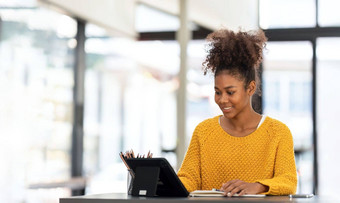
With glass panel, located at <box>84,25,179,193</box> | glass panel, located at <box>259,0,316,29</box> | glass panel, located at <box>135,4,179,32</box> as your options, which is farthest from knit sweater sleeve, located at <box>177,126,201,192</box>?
glass panel, located at <box>135,4,179,32</box>

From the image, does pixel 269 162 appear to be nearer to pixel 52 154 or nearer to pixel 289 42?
pixel 52 154

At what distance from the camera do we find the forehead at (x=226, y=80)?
2.58 m

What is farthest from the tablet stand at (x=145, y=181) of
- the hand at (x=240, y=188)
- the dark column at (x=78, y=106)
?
the dark column at (x=78, y=106)

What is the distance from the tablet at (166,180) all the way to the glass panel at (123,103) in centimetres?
492

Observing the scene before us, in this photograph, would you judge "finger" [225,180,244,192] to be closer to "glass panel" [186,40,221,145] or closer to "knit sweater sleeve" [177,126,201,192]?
"knit sweater sleeve" [177,126,201,192]

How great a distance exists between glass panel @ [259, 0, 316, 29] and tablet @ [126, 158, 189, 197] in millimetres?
5323

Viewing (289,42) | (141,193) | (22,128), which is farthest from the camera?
(289,42)

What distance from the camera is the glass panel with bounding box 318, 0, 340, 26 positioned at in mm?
7289

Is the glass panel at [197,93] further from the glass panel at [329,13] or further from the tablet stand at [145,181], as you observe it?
the tablet stand at [145,181]

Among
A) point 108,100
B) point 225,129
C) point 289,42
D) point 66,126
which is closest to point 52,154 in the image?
point 66,126

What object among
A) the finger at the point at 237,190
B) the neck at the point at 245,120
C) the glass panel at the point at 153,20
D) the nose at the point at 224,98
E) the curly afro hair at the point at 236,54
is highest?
the glass panel at the point at 153,20

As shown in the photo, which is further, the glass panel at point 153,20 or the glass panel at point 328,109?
the glass panel at point 153,20

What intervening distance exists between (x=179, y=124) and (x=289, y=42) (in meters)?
1.57

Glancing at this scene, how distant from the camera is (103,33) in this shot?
7.41 meters
